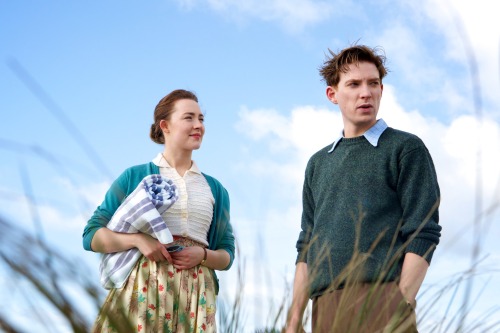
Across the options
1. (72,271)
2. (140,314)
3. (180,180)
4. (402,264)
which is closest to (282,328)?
(72,271)

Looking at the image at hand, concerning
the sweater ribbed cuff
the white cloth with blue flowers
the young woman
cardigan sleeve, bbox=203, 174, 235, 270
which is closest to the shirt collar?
the young woman

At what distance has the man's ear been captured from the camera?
3.00 meters

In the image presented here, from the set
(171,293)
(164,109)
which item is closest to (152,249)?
(171,293)

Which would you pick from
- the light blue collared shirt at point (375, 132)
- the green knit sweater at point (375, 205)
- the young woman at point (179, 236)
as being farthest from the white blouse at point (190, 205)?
the light blue collared shirt at point (375, 132)

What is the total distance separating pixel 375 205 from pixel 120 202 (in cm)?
172

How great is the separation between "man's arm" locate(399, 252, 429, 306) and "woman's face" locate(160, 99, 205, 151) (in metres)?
1.73

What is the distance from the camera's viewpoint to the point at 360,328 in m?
1.70

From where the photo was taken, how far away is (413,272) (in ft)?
8.06

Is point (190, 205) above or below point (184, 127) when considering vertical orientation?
below

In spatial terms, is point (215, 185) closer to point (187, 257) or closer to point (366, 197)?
point (187, 257)

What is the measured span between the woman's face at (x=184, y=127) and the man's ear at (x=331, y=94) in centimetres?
111

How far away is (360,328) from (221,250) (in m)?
2.16

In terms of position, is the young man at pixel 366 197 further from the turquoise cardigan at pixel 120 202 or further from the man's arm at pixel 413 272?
the turquoise cardigan at pixel 120 202

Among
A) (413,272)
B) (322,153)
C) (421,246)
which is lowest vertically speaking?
(413,272)
